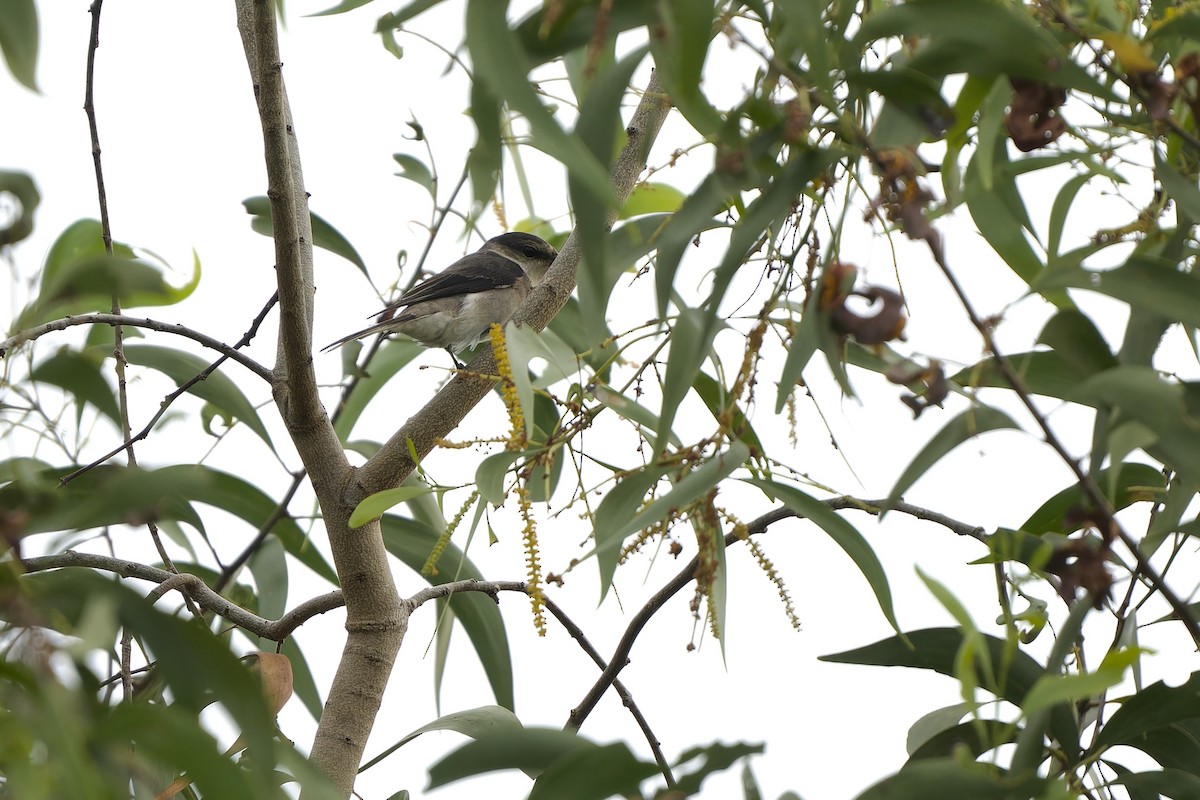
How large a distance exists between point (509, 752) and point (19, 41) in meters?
0.60

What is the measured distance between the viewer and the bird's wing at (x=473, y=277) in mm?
4098

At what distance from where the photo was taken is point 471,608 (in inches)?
77.7

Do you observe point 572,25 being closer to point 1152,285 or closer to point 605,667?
point 1152,285

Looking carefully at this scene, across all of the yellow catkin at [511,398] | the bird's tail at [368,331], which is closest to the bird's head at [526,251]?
the bird's tail at [368,331]

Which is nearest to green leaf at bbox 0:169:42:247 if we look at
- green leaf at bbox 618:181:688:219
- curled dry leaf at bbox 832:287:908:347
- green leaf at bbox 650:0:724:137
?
green leaf at bbox 650:0:724:137

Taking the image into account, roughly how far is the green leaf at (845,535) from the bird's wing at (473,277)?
2934 millimetres

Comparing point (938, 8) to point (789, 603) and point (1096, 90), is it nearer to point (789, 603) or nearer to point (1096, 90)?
point (1096, 90)

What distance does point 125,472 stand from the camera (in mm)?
774

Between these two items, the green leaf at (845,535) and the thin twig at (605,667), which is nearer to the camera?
the green leaf at (845,535)

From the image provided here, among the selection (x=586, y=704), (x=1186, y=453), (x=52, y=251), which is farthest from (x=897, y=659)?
(x=52, y=251)

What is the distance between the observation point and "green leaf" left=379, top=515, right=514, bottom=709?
198 centimetres

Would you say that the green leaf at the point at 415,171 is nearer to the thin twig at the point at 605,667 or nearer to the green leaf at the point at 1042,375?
the thin twig at the point at 605,667

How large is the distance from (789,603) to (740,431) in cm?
21

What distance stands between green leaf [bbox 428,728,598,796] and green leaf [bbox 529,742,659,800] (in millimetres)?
11
